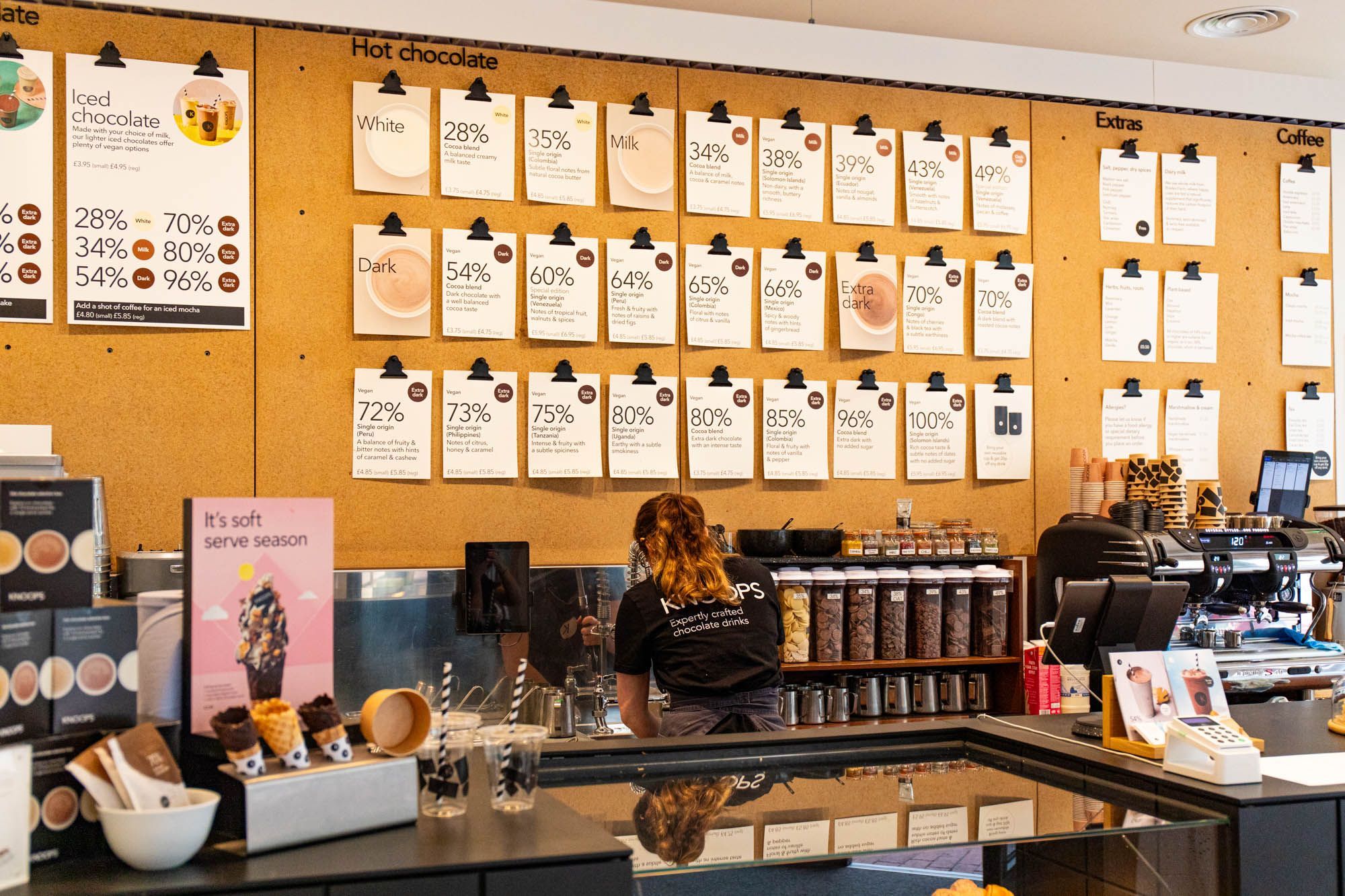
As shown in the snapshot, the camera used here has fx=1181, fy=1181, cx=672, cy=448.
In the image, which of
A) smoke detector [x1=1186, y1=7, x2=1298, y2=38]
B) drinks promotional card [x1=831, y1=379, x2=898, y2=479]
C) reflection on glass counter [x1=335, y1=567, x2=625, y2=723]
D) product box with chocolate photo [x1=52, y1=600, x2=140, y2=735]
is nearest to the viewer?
product box with chocolate photo [x1=52, y1=600, x2=140, y2=735]

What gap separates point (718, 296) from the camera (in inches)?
182

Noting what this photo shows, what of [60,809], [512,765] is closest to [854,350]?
[512,765]

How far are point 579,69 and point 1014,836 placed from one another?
11.2 ft

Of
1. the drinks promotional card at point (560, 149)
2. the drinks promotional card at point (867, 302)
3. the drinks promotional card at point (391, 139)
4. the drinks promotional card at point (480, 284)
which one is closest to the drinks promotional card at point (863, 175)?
the drinks promotional card at point (867, 302)

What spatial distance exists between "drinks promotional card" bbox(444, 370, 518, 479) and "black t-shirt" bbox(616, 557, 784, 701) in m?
1.10

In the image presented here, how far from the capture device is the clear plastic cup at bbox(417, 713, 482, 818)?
1.79 meters

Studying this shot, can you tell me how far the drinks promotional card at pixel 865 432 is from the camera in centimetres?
478

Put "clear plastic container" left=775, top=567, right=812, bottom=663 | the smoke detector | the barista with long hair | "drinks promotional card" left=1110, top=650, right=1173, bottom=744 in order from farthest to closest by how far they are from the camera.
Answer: the smoke detector → "clear plastic container" left=775, top=567, right=812, bottom=663 → the barista with long hair → "drinks promotional card" left=1110, top=650, right=1173, bottom=744

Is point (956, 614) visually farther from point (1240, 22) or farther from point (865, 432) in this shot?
point (1240, 22)

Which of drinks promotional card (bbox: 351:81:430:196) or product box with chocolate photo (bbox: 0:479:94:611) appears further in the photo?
drinks promotional card (bbox: 351:81:430:196)

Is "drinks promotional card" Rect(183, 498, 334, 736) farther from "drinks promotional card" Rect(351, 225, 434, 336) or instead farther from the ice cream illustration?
"drinks promotional card" Rect(351, 225, 434, 336)

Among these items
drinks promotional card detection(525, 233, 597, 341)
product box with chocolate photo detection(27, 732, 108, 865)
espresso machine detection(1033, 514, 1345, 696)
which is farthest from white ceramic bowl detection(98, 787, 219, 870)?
espresso machine detection(1033, 514, 1345, 696)

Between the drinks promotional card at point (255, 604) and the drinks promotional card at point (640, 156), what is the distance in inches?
117

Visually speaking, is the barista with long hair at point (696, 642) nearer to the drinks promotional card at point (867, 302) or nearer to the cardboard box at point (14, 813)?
the drinks promotional card at point (867, 302)
